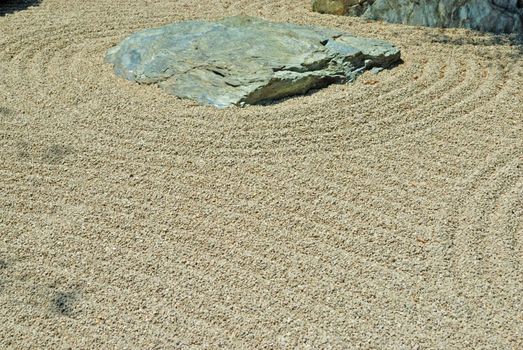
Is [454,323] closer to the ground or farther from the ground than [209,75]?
closer to the ground

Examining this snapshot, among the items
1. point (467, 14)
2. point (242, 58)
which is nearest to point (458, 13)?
point (467, 14)

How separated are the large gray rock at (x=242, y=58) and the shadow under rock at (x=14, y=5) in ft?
6.71

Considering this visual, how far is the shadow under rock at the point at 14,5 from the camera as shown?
26.0 feet

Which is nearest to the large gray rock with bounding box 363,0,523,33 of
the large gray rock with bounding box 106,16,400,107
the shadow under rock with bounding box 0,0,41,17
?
the large gray rock with bounding box 106,16,400,107

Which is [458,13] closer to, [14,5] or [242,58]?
[242,58]

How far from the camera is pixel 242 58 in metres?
6.06

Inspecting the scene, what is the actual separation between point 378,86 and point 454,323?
2.83 meters

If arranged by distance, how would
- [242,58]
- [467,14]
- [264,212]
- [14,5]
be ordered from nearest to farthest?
[264,212] < [242,58] < [467,14] < [14,5]

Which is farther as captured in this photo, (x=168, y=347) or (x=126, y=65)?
(x=126, y=65)

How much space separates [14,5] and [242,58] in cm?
354

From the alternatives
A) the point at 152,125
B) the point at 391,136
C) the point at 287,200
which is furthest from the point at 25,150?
the point at 391,136

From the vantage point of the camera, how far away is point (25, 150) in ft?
16.7

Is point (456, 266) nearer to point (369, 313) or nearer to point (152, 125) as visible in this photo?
point (369, 313)

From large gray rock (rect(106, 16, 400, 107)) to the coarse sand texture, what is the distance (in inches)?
6.4
